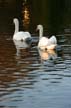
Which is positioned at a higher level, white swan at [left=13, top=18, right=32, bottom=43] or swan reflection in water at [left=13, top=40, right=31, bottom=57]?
white swan at [left=13, top=18, right=32, bottom=43]

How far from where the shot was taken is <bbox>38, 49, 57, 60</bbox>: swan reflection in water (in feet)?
67.7

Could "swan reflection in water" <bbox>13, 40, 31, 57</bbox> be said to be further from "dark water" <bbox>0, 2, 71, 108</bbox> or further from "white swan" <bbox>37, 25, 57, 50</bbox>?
"white swan" <bbox>37, 25, 57, 50</bbox>

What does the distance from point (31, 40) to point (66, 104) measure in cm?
1226

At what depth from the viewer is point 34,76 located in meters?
16.6

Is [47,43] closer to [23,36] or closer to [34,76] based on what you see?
[23,36]

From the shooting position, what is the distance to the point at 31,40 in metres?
25.3

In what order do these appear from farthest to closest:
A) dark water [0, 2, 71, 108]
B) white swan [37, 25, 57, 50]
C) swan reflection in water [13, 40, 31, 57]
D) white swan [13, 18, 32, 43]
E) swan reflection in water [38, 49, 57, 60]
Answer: white swan [13, 18, 32, 43], white swan [37, 25, 57, 50], swan reflection in water [13, 40, 31, 57], swan reflection in water [38, 49, 57, 60], dark water [0, 2, 71, 108]

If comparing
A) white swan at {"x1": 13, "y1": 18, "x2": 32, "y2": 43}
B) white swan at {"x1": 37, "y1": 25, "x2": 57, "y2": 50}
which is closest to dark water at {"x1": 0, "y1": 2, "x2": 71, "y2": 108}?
white swan at {"x1": 37, "y1": 25, "x2": 57, "y2": 50}

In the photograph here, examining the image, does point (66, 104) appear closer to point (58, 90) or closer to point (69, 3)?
point (58, 90)

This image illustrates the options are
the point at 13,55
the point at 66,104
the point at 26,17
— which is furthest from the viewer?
the point at 26,17

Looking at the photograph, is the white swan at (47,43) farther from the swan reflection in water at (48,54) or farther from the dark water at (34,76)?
the swan reflection in water at (48,54)

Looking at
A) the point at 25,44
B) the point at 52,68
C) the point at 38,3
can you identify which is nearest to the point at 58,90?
the point at 52,68

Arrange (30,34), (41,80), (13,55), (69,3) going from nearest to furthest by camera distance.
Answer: (41,80) → (13,55) → (30,34) → (69,3)

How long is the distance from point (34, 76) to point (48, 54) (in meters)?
5.07
